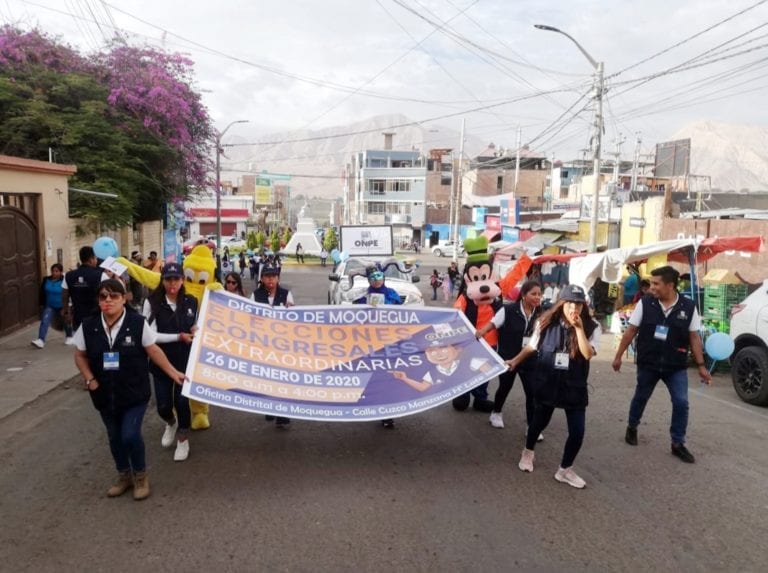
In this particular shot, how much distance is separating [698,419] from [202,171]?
18.9m

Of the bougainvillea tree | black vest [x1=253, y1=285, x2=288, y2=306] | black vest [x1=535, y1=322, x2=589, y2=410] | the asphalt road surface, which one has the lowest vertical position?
the asphalt road surface

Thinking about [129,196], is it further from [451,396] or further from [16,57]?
[451,396]

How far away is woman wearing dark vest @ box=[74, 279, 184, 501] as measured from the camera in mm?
4449

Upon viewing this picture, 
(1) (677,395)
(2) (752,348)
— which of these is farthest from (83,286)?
(2) (752,348)

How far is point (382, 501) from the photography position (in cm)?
469

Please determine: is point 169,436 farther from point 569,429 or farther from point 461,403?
point 569,429

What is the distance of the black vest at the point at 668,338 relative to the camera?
5.73 m

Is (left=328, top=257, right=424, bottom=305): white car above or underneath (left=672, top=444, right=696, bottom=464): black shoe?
above

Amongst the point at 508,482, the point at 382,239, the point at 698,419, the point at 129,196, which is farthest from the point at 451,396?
the point at 382,239

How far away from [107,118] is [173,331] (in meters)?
14.6

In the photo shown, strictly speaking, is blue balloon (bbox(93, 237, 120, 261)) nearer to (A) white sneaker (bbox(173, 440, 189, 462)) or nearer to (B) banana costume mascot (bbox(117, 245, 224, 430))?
(B) banana costume mascot (bbox(117, 245, 224, 430))

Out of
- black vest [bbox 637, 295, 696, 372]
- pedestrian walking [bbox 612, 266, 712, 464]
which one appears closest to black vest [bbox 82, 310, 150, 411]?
pedestrian walking [bbox 612, 266, 712, 464]

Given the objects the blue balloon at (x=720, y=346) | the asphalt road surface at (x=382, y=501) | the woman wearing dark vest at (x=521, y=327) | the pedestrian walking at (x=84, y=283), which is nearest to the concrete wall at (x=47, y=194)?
the pedestrian walking at (x=84, y=283)

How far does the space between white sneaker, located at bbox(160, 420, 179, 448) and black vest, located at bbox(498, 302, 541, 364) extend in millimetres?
3412
